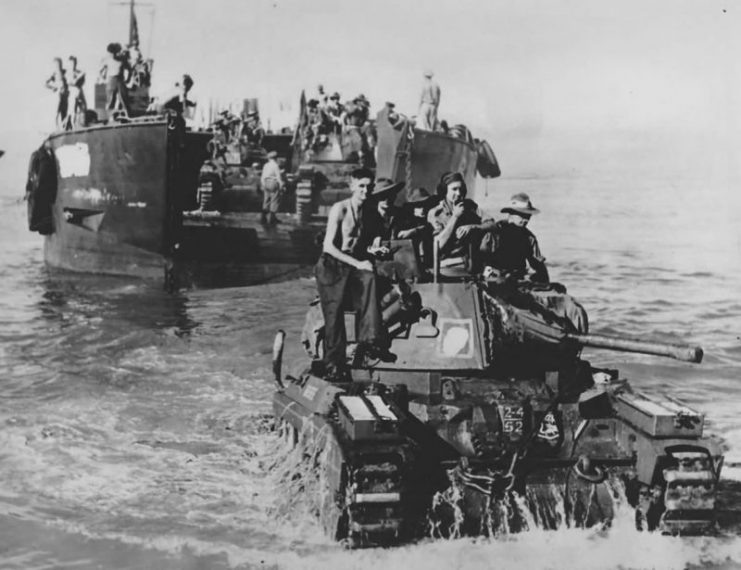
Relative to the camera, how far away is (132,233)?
22781mm

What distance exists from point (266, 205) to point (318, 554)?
19.5m

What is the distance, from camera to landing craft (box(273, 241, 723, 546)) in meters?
6.45

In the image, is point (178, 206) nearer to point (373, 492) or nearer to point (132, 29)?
point (132, 29)

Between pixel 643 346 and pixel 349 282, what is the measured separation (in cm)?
229

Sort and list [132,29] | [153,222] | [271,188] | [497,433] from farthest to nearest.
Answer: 1. [132,29]
2. [271,188]
3. [153,222]
4. [497,433]

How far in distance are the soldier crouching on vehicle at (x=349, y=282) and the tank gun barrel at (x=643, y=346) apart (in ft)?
5.14

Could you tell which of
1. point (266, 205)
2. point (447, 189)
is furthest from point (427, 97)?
point (447, 189)

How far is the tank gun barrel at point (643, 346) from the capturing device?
6.43 metres

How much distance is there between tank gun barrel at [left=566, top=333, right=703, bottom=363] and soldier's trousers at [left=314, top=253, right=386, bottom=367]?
1549 mm

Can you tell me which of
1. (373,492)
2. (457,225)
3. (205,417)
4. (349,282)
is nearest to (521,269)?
(457,225)

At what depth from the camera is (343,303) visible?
7656 mm

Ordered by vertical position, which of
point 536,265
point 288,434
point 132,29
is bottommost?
point 288,434

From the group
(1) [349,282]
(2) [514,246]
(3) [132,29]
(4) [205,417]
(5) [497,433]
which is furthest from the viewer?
(3) [132,29]

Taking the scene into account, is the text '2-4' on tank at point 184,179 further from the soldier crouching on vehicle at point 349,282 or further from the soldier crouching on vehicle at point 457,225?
the soldier crouching on vehicle at point 349,282
